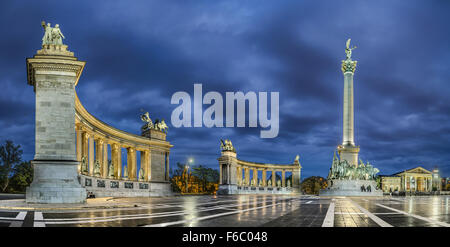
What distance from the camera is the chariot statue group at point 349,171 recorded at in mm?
67938

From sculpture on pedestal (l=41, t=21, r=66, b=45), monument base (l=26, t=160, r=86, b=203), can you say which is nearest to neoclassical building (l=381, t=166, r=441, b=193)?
monument base (l=26, t=160, r=86, b=203)

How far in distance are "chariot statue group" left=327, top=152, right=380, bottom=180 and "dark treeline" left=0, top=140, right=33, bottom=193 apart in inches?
2480

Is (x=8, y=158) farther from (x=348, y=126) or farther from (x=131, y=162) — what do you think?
(x=348, y=126)

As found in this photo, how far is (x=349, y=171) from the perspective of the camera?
223 feet

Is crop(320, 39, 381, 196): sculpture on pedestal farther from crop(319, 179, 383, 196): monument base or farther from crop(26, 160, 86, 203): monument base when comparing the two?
crop(26, 160, 86, 203): monument base

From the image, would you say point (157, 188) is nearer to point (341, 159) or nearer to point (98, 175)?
point (98, 175)

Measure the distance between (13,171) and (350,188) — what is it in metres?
76.2

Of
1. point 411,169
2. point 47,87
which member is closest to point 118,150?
point 47,87

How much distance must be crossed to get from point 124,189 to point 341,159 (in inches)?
1645

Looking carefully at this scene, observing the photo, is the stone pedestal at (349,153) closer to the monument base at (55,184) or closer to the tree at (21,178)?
the monument base at (55,184)

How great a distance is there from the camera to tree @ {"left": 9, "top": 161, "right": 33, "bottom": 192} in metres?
81.6

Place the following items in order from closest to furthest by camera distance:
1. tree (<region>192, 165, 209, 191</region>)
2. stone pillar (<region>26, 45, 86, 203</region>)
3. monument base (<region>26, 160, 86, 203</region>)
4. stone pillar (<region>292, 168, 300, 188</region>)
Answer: monument base (<region>26, 160, 86, 203</region>) → stone pillar (<region>26, 45, 86, 203</region>) → stone pillar (<region>292, 168, 300, 188</region>) → tree (<region>192, 165, 209, 191</region>)

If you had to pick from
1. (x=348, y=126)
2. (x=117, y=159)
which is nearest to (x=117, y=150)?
(x=117, y=159)
